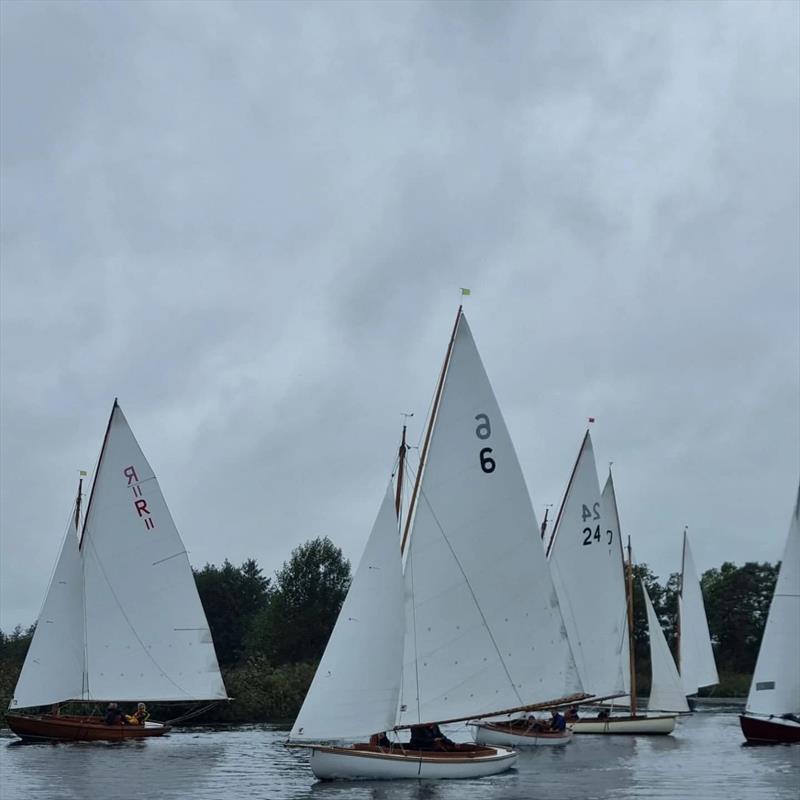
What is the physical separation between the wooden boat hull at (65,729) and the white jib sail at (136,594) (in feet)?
7.46

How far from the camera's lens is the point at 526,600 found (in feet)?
144

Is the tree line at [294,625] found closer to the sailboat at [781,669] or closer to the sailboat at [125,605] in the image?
the sailboat at [125,605]

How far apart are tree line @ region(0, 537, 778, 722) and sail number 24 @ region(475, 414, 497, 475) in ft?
123

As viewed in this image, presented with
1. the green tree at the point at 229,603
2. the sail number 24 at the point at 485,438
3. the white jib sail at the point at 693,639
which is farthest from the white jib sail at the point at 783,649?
the green tree at the point at 229,603

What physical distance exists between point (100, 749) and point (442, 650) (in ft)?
61.4

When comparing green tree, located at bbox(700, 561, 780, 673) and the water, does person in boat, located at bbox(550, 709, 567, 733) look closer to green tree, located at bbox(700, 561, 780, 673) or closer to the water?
the water

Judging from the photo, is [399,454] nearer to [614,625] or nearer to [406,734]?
[406,734]

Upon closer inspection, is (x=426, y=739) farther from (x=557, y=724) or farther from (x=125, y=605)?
(x=125, y=605)

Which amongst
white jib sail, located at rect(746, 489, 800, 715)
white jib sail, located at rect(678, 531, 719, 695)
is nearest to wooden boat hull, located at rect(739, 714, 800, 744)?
white jib sail, located at rect(746, 489, 800, 715)

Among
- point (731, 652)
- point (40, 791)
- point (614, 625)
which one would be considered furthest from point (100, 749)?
point (731, 652)

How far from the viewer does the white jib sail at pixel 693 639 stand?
3639 inches

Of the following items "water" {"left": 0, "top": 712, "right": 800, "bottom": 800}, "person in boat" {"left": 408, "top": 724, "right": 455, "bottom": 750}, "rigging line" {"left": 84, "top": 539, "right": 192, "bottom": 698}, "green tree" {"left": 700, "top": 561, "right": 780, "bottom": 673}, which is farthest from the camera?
"green tree" {"left": 700, "top": 561, "right": 780, "bottom": 673}

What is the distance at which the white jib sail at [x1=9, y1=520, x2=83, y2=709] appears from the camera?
55.8 metres

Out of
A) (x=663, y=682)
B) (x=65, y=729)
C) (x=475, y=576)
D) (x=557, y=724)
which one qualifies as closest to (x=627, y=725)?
(x=663, y=682)
